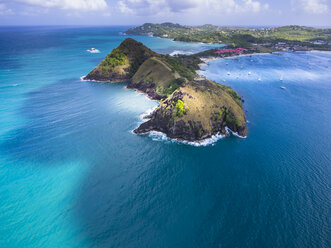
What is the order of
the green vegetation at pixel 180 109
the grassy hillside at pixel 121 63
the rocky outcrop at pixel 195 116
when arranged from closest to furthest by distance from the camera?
the rocky outcrop at pixel 195 116 → the green vegetation at pixel 180 109 → the grassy hillside at pixel 121 63

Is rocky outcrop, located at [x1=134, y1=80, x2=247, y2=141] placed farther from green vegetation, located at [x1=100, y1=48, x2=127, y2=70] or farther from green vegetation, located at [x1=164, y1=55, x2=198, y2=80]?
green vegetation, located at [x1=100, y1=48, x2=127, y2=70]

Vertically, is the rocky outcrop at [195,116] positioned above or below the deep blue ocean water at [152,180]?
above

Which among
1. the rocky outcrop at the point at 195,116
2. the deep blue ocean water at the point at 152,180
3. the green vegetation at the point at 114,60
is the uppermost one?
the green vegetation at the point at 114,60

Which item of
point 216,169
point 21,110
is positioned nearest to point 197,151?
point 216,169

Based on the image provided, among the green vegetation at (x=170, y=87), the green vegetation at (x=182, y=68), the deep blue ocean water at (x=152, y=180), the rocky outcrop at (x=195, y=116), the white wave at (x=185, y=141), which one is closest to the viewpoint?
the deep blue ocean water at (x=152, y=180)

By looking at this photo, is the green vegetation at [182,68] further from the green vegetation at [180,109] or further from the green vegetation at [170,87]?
the green vegetation at [180,109]

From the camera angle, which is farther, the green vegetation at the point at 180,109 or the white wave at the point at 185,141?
the green vegetation at the point at 180,109

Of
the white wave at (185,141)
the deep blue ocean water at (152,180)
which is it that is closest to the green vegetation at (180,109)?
the white wave at (185,141)

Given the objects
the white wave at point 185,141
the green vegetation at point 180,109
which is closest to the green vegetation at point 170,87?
the green vegetation at point 180,109

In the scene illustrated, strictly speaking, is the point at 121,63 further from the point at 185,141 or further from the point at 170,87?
the point at 185,141

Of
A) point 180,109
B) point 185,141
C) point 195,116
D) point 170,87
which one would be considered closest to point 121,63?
point 170,87
